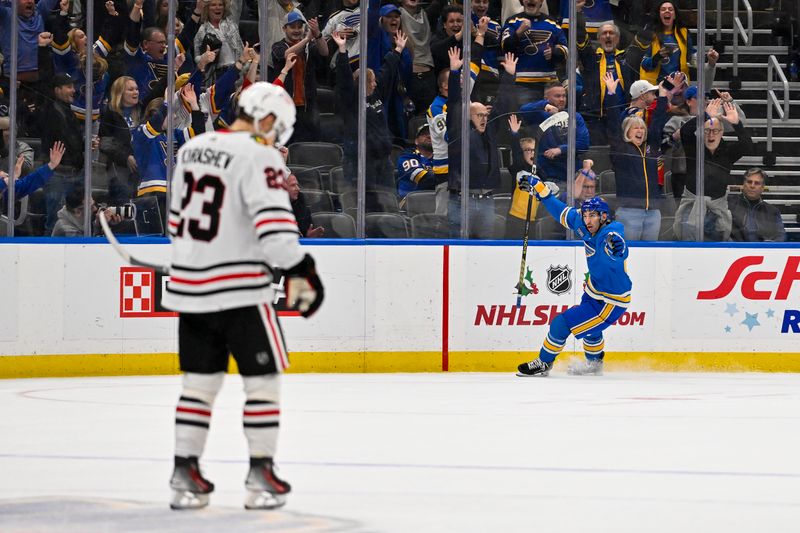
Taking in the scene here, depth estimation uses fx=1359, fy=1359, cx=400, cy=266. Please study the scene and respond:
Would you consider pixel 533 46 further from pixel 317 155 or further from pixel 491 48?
pixel 317 155

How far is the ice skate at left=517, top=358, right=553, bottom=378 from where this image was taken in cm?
968

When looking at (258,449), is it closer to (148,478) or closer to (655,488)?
(148,478)

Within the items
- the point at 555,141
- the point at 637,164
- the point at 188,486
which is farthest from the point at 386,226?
the point at 188,486

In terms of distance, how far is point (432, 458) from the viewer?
539 centimetres

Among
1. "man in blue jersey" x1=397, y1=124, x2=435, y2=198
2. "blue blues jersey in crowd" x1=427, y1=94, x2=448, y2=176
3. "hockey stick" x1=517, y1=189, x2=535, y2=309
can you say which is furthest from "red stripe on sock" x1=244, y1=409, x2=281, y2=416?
"blue blues jersey in crowd" x1=427, y1=94, x2=448, y2=176

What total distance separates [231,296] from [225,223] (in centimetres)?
23

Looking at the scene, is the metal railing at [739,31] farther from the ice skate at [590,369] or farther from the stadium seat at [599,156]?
the ice skate at [590,369]

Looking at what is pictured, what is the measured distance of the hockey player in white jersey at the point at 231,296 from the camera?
162 inches

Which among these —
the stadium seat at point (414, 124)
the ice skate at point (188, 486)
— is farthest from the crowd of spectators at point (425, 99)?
the ice skate at point (188, 486)

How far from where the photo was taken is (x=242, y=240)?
13.8 feet

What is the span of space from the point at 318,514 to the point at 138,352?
574 cm

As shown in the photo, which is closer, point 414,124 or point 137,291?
point 137,291

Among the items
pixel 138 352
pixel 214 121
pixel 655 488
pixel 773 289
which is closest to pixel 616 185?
pixel 773 289

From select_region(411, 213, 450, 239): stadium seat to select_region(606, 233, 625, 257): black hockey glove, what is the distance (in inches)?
62.8
